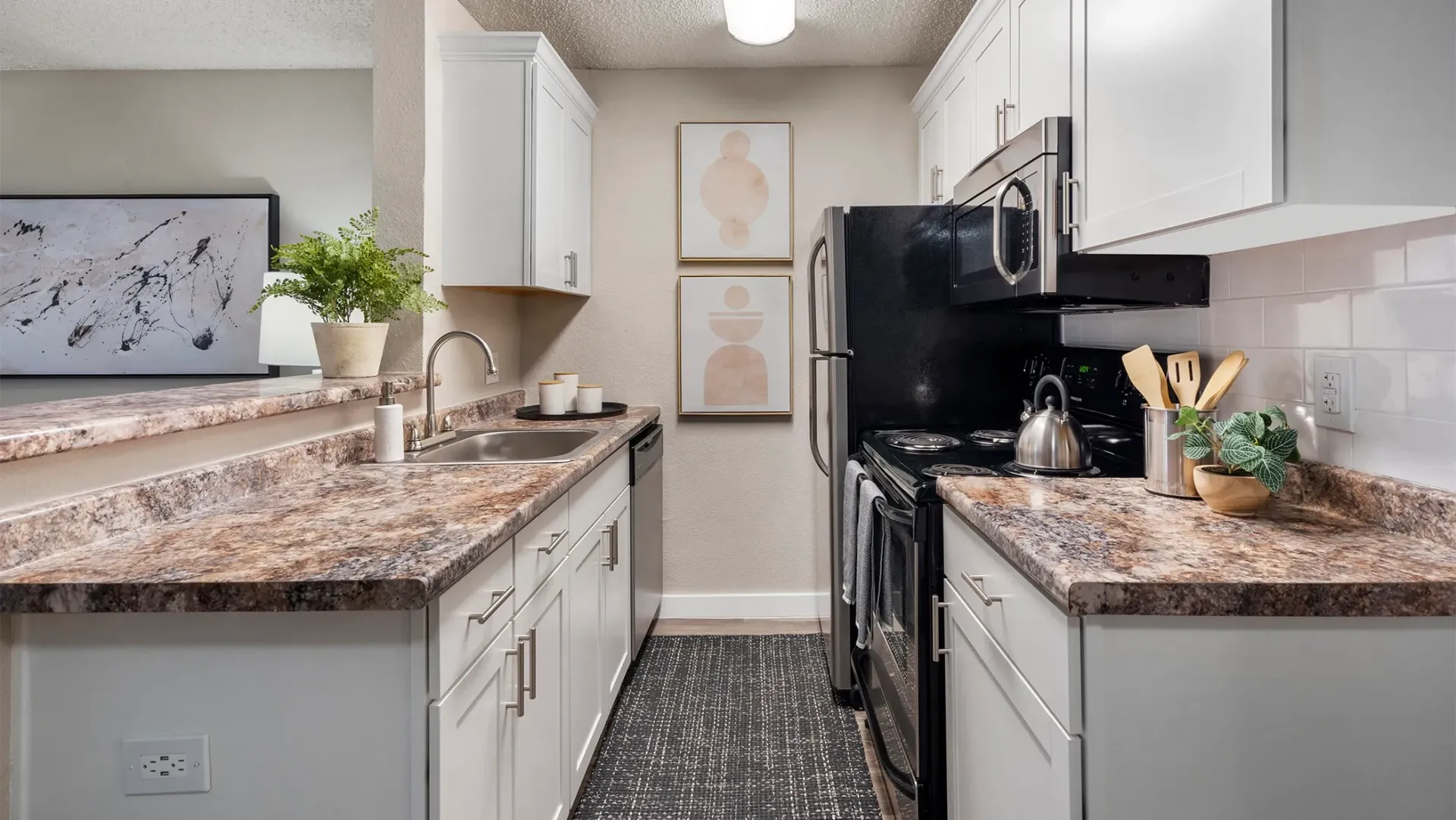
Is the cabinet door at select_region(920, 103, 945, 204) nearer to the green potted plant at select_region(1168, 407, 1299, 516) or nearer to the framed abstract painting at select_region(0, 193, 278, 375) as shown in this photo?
the green potted plant at select_region(1168, 407, 1299, 516)

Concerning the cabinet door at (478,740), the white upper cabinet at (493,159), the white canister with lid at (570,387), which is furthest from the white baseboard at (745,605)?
the cabinet door at (478,740)

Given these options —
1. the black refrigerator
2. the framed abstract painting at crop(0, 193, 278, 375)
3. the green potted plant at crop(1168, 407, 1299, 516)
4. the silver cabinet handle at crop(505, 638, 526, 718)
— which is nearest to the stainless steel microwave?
the green potted plant at crop(1168, 407, 1299, 516)

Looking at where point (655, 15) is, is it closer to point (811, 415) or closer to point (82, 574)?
point (811, 415)

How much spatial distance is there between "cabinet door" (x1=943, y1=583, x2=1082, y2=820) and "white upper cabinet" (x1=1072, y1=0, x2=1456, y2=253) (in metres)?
0.76

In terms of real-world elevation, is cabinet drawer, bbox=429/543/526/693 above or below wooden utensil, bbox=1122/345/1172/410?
below

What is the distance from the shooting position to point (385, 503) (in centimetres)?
138

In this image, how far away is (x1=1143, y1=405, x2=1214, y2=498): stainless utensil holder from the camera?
1.36m

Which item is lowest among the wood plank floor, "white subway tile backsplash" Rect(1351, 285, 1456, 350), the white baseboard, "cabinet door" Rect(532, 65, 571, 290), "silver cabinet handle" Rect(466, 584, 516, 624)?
the wood plank floor

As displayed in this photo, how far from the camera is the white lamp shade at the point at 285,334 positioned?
2586 millimetres

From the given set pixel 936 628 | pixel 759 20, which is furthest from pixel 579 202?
pixel 936 628

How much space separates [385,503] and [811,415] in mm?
1592

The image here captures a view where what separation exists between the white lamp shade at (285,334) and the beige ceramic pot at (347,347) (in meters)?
0.64

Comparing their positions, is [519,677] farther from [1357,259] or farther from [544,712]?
[1357,259]

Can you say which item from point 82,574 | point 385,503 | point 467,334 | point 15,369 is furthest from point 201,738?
point 15,369
